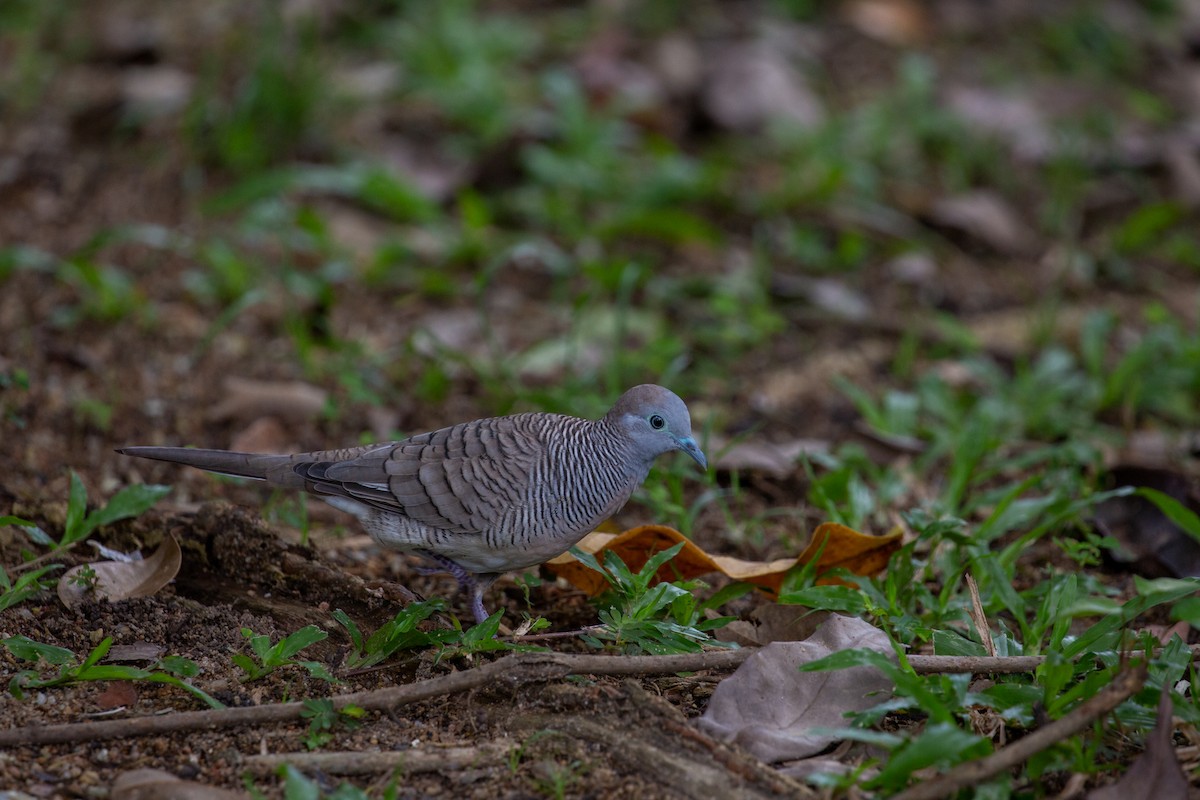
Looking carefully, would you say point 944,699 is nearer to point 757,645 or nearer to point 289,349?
point 757,645

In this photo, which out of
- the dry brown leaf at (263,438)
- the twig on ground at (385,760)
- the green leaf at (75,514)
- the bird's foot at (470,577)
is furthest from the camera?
the dry brown leaf at (263,438)

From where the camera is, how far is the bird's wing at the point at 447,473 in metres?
3.64

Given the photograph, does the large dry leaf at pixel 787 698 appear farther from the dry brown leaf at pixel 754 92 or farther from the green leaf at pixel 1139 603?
the dry brown leaf at pixel 754 92

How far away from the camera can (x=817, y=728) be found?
3.03 metres

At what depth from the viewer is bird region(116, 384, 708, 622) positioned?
361 centimetres

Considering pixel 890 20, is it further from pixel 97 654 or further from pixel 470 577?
pixel 97 654

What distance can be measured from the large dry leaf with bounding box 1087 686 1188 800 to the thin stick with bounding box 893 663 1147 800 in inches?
5.0

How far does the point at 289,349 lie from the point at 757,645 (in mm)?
3053

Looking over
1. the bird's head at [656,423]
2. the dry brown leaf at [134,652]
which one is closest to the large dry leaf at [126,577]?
the dry brown leaf at [134,652]

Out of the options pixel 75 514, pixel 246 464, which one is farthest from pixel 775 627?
pixel 75 514

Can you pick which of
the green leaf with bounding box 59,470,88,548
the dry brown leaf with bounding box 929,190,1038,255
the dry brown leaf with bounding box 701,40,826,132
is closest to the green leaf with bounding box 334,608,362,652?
the green leaf with bounding box 59,470,88,548

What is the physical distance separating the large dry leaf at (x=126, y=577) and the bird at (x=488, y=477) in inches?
11.4

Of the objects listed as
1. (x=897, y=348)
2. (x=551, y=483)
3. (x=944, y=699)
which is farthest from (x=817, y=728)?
(x=897, y=348)

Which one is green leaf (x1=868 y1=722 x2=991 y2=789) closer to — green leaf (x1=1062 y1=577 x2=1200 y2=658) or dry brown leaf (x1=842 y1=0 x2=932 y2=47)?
green leaf (x1=1062 y1=577 x2=1200 y2=658)
